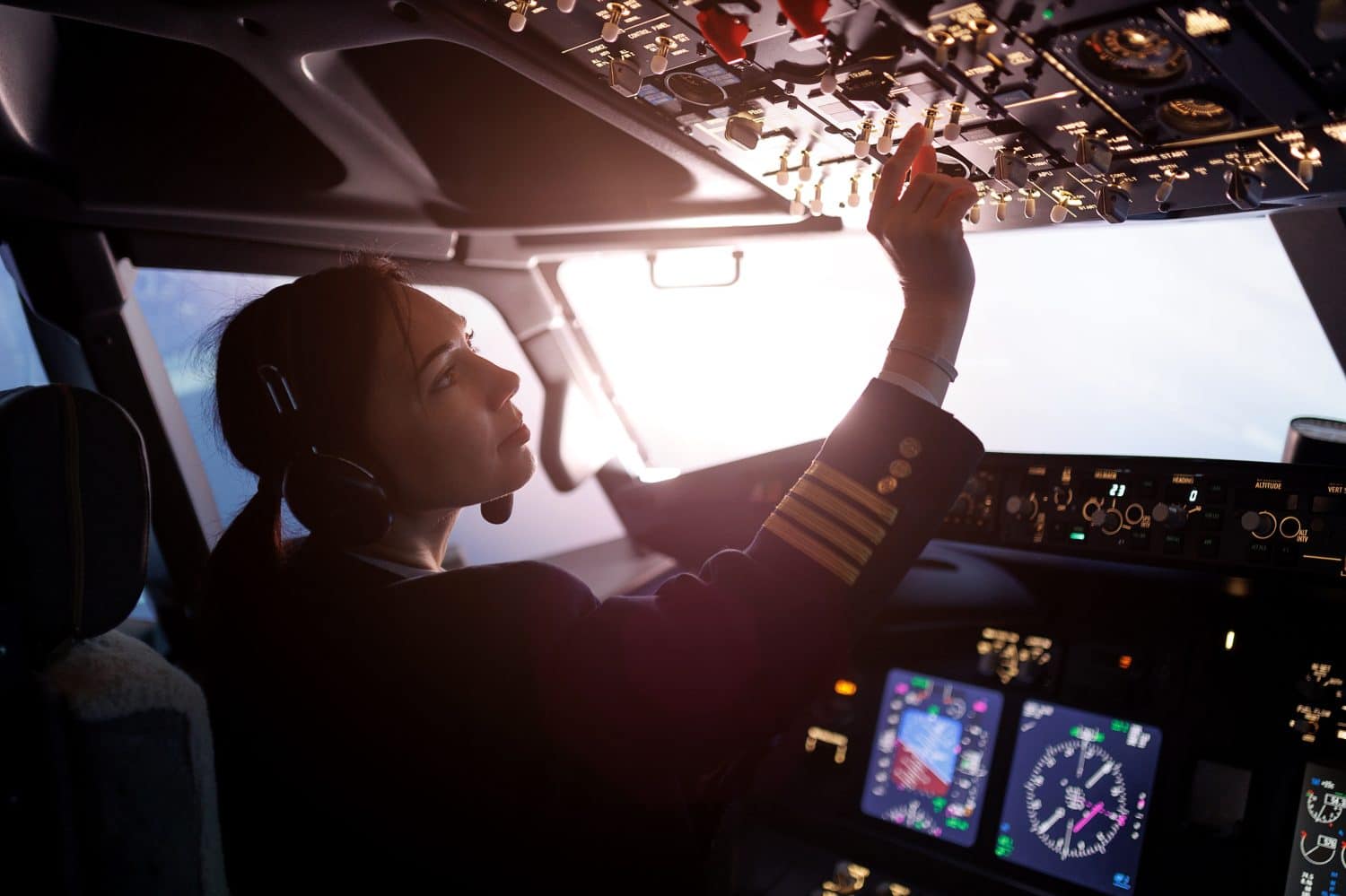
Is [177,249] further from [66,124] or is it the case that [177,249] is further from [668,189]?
[668,189]

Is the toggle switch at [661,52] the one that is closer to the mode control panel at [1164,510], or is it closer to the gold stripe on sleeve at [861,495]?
the gold stripe on sleeve at [861,495]

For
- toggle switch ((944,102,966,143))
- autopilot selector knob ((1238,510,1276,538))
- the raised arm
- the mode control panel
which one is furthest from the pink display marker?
toggle switch ((944,102,966,143))

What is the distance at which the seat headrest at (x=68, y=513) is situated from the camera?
2.86 ft

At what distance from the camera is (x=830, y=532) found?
0.85m

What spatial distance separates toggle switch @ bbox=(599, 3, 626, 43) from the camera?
1205 mm

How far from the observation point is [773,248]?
2.52 meters

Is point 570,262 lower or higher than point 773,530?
higher

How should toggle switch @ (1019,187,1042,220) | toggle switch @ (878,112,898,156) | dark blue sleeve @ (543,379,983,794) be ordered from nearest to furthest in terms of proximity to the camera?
dark blue sleeve @ (543,379,983,794) → toggle switch @ (878,112,898,156) → toggle switch @ (1019,187,1042,220)

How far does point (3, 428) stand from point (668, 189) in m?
1.63

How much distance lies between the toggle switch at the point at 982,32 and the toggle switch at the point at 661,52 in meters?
0.41

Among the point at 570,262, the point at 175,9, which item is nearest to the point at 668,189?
the point at 570,262

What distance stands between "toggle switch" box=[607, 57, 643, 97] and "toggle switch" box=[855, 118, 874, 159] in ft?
1.08

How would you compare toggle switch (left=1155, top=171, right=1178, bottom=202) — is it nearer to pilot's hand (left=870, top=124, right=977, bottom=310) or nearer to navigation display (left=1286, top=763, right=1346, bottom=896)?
pilot's hand (left=870, top=124, right=977, bottom=310)

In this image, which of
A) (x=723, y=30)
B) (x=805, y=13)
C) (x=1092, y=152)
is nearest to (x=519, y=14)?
(x=723, y=30)
